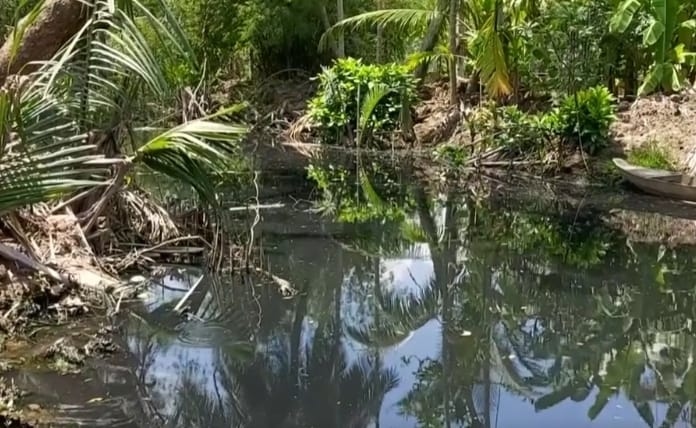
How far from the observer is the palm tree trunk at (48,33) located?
7.15 meters

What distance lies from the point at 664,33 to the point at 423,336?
20.5ft

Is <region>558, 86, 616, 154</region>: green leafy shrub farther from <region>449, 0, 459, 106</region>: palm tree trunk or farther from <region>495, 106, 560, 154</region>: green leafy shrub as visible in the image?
<region>449, 0, 459, 106</region>: palm tree trunk

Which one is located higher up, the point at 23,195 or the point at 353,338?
the point at 23,195

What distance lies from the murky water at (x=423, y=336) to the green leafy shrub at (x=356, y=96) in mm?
7564

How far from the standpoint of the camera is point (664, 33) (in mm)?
10289

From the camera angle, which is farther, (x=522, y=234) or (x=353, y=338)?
(x=522, y=234)

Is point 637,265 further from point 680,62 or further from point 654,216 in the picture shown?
point 680,62

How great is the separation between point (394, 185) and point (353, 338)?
22.6 ft

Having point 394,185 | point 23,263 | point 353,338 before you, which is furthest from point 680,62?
point 23,263

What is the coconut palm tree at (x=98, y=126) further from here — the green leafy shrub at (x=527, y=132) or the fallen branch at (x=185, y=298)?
the green leafy shrub at (x=527, y=132)

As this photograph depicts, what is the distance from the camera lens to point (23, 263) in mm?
5715

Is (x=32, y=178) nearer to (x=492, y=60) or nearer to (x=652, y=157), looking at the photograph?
(x=652, y=157)

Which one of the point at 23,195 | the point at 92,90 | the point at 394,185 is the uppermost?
the point at 92,90

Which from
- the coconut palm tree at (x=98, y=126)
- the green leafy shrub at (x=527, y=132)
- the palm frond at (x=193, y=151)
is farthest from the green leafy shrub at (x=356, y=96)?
the palm frond at (x=193, y=151)
